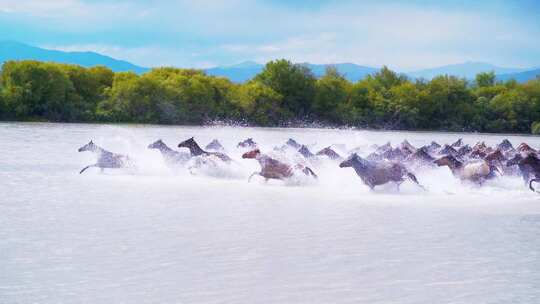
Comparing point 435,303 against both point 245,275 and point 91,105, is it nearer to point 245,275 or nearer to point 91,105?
point 245,275

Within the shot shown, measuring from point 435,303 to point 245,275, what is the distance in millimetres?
1905

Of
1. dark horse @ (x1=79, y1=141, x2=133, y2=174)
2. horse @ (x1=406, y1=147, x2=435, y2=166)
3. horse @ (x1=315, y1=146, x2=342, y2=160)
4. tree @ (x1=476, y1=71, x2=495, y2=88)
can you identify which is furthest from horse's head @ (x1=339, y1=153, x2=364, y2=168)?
tree @ (x1=476, y1=71, x2=495, y2=88)

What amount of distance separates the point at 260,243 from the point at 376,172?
20.7 feet

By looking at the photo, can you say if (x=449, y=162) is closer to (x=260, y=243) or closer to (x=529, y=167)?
(x=529, y=167)

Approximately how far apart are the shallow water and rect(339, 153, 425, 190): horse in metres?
0.26

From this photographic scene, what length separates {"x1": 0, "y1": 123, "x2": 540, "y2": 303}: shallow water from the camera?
272 inches

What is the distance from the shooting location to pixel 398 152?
18688mm

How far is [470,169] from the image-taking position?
16.5 m

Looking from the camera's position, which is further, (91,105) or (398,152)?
(91,105)

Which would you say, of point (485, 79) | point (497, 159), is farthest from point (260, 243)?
point (485, 79)

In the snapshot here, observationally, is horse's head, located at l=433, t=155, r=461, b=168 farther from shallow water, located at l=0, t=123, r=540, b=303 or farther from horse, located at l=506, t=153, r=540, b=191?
horse, located at l=506, t=153, r=540, b=191

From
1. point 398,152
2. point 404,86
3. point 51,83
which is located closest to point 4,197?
point 398,152

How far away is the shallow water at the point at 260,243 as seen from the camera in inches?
272

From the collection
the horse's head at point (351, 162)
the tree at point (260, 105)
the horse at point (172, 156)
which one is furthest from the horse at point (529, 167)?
the tree at point (260, 105)
